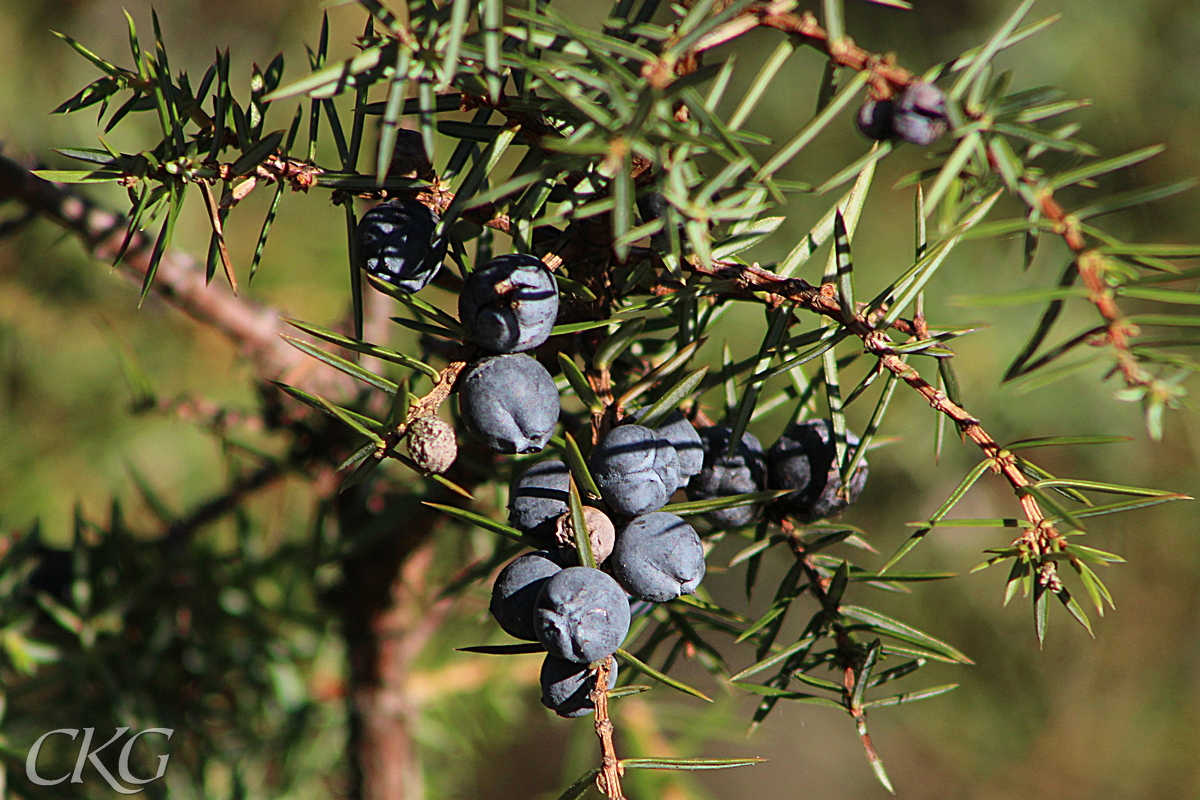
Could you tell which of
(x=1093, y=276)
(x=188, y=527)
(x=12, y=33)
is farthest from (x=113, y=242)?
(x=12, y=33)

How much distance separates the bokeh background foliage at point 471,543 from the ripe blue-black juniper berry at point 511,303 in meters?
0.32

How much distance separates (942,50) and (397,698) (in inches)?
44.9

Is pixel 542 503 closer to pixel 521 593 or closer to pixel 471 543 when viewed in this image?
pixel 521 593

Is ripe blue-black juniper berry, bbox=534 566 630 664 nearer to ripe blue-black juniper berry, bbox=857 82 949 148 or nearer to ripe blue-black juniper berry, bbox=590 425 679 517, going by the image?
ripe blue-black juniper berry, bbox=590 425 679 517

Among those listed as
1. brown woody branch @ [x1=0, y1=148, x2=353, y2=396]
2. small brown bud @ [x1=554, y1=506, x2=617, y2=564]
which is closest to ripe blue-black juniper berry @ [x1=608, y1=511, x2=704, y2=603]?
small brown bud @ [x1=554, y1=506, x2=617, y2=564]

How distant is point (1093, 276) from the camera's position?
7.9 inches

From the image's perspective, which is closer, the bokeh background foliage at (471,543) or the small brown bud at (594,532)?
the small brown bud at (594,532)

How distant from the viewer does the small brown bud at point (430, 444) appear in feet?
0.79

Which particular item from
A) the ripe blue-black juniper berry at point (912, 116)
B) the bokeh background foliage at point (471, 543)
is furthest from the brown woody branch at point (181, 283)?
the ripe blue-black juniper berry at point (912, 116)

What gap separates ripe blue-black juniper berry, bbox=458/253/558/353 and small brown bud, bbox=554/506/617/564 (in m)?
0.06

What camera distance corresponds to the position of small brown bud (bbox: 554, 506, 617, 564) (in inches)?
9.8

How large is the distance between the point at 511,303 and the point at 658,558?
3.6 inches

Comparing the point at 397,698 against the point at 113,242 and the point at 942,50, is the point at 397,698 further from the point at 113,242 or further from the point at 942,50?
the point at 942,50

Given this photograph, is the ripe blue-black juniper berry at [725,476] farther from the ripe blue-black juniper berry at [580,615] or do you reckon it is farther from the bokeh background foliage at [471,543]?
the bokeh background foliage at [471,543]
